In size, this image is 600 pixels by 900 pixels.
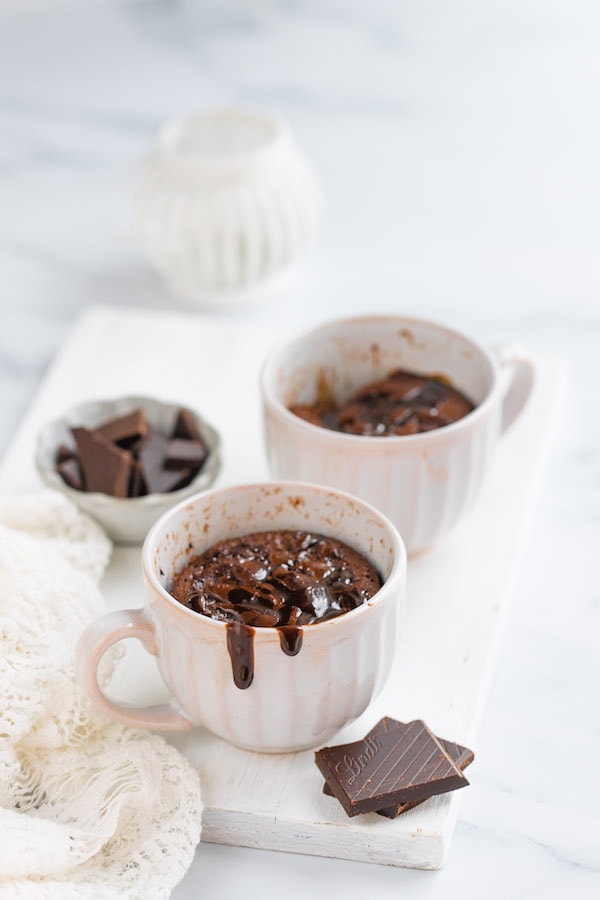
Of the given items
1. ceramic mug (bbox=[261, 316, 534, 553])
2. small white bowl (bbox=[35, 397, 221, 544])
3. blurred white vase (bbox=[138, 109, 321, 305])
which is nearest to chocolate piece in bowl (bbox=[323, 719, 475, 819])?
ceramic mug (bbox=[261, 316, 534, 553])

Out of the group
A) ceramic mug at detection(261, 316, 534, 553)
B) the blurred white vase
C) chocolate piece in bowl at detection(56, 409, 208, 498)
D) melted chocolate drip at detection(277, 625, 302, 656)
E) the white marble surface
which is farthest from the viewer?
the blurred white vase

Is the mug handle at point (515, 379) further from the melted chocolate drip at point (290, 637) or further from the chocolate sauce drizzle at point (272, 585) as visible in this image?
the melted chocolate drip at point (290, 637)

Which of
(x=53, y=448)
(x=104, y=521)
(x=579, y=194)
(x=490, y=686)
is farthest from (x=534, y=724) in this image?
(x=579, y=194)

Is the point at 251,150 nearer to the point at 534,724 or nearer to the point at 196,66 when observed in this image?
the point at 196,66

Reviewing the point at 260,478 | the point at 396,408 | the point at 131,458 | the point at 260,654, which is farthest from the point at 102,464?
the point at 260,654

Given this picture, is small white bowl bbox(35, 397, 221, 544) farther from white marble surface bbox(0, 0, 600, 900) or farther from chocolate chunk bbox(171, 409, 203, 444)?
white marble surface bbox(0, 0, 600, 900)

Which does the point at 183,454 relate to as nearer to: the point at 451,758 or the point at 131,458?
the point at 131,458
